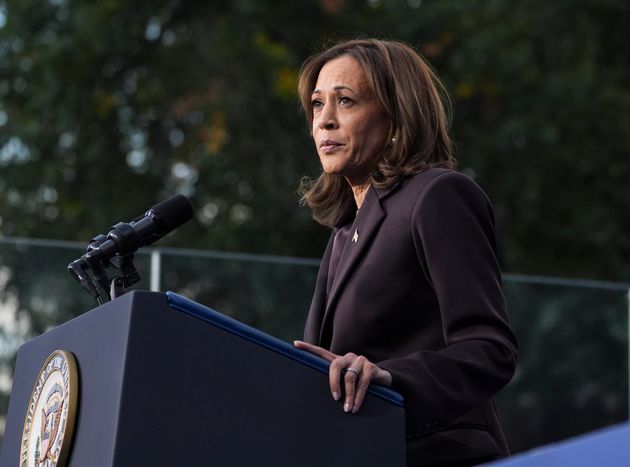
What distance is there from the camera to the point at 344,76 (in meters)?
2.55

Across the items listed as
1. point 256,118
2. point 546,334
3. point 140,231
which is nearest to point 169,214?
point 140,231

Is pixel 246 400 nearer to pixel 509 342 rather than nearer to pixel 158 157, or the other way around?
pixel 509 342

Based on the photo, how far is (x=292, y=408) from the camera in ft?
6.33

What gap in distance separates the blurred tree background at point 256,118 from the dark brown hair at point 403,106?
1048cm

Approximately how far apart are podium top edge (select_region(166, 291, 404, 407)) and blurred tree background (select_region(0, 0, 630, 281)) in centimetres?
1110

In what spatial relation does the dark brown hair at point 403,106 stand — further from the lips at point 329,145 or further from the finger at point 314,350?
the finger at point 314,350

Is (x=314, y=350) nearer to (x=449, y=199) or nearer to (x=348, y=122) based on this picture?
(x=449, y=199)

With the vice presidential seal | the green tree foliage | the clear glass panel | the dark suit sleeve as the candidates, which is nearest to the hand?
the dark suit sleeve

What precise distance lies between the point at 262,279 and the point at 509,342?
4.70 metres

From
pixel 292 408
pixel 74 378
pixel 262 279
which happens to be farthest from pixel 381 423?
pixel 262 279

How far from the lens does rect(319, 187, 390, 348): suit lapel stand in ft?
7.96

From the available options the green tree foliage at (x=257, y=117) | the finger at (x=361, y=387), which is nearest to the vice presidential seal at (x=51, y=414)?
the finger at (x=361, y=387)

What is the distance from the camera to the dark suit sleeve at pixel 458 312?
2125mm

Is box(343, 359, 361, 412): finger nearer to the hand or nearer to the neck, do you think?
the hand
